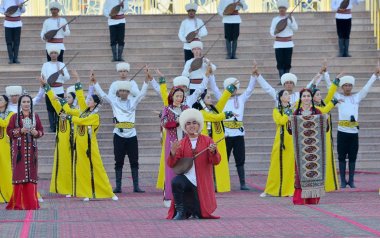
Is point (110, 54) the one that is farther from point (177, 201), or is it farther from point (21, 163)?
point (177, 201)

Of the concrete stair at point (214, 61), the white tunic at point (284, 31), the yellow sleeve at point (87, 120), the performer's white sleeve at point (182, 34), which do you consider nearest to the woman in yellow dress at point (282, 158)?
the yellow sleeve at point (87, 120)

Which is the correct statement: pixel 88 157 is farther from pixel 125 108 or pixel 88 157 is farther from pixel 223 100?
pixel 223 100

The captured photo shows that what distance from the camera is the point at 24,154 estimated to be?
20562 millimetres

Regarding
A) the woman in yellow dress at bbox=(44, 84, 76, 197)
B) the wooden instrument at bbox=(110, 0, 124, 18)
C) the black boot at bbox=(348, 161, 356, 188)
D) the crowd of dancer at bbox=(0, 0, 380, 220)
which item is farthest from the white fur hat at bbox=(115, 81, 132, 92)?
the wooden instrument at bbox=(110, 0, 124, 18)

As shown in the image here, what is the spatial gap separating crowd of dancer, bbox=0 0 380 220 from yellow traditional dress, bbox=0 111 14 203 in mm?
15

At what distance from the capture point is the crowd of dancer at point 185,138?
719 inches

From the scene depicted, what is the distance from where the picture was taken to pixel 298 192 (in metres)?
20.5

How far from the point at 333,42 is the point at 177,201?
581 inches

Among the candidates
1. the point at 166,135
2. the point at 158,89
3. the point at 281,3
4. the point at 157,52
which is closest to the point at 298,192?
the point at 166,135

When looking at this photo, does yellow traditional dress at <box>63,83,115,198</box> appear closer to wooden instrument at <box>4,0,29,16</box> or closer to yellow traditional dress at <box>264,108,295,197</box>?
yellow traditional dress at <box>264,108,295,197</box>

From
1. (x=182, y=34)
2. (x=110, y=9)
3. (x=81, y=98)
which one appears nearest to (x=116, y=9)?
(x=110, y=9)

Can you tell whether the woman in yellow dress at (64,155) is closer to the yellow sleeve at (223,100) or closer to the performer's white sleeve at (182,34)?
the yellow sleeve at (223,100)

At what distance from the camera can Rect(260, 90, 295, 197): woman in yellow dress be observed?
22.2m

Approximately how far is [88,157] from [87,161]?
2.8 inches
